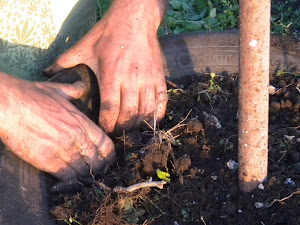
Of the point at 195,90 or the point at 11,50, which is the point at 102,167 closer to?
the point at 195,90

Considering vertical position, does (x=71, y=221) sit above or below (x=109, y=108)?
below

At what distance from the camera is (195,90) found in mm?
2256

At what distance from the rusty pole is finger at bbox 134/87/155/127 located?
0.57 m

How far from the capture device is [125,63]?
2174 millimetres

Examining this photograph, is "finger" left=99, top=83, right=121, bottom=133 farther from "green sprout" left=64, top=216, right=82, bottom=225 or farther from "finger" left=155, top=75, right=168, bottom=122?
"green sprout" left=64, top=216, right=82, bottom=225

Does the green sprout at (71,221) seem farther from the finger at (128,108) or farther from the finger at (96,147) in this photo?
the finger at (128,108)

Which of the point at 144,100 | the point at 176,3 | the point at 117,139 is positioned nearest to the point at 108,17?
the point at 144,100

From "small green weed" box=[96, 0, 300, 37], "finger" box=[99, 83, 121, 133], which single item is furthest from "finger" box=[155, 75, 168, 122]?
"small green weed" box=[96, 0, 300, 37]

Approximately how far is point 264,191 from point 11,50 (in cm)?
131

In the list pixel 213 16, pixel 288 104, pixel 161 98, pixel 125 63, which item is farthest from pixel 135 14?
pixel 213 16

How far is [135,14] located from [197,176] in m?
0.81

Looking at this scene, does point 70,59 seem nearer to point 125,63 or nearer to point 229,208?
point 125,63

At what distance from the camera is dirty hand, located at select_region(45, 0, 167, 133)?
2.15 m

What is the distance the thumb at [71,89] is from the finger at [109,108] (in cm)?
11
